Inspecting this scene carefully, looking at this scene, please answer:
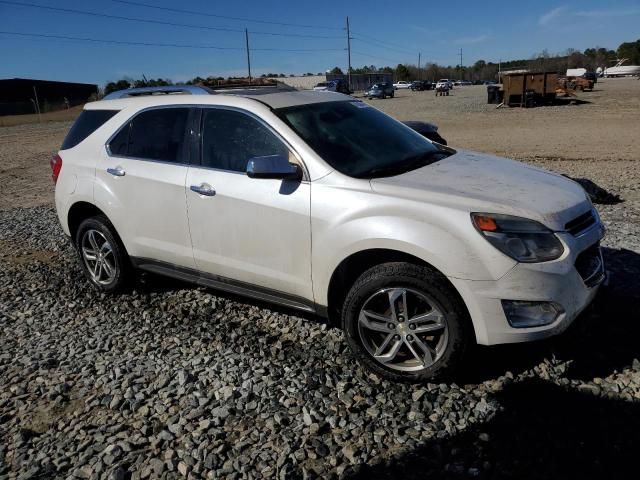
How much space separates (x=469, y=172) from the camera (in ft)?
12.5

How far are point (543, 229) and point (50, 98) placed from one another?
79661mm

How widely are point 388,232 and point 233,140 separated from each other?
1528 mm

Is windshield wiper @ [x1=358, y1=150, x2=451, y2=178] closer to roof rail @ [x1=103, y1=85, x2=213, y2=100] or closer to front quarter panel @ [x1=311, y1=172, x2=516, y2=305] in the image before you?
front quarter panel @ [x1=311, y1=172, x2=516, y2=305]

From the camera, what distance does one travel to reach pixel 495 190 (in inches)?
134

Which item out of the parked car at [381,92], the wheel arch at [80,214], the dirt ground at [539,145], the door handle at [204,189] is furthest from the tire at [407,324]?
the parked car at [381,92]

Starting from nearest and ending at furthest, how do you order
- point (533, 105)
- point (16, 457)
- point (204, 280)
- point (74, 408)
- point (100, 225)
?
point (16, 457) < point (74, 408) < point (204, 280) < point (100, 225) < point (533, 105)

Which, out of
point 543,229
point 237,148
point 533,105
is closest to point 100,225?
point 237,148

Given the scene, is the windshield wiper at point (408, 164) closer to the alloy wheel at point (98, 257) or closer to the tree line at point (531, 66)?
the alloy wheel at point (98, 257)

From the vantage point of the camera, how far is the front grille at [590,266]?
3236 mm

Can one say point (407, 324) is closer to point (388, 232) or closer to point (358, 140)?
point (388, 232)

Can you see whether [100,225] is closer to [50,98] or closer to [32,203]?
[32,203]

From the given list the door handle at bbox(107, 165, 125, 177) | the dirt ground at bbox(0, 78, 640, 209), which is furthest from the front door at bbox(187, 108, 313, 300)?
the dirt ground at bbox(0, 78, 640, 209)

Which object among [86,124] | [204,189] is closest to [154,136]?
[204,189]

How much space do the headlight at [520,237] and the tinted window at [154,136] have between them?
8.16 ft
